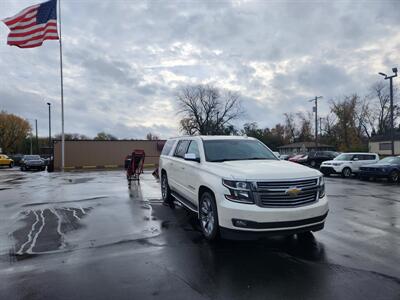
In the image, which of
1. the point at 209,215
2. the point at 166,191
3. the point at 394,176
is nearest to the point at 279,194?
the point at 209,215

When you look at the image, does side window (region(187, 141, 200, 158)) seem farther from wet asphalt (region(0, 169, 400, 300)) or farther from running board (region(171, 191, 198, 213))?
wet asphalt (region(0, 169, 400, 300))

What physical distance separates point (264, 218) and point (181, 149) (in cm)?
379

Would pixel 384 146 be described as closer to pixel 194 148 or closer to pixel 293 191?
pixel 194 148

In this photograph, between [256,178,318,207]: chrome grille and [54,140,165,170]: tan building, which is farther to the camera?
[54,140,165,170]: tan building

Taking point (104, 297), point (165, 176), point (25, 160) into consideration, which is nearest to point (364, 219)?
point (165, 176)

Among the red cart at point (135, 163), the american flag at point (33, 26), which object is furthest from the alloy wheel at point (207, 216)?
the american flag at point (33, 26)

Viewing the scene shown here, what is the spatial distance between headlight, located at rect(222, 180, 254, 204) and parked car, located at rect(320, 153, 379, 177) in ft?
59.2

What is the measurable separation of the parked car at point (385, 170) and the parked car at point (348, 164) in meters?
1.52

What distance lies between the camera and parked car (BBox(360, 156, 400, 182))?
17969mm

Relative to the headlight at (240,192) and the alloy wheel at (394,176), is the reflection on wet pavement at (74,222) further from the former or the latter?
the alloy wheel at (394,176)

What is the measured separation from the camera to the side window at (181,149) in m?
7.99

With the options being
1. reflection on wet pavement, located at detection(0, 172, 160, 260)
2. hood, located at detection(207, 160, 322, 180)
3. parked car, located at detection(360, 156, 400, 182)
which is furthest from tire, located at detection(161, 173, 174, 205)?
parked car, located at detection(360, 156, 400, 182)

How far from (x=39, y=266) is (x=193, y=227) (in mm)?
3068

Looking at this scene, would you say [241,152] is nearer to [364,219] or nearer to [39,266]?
[364,219]
